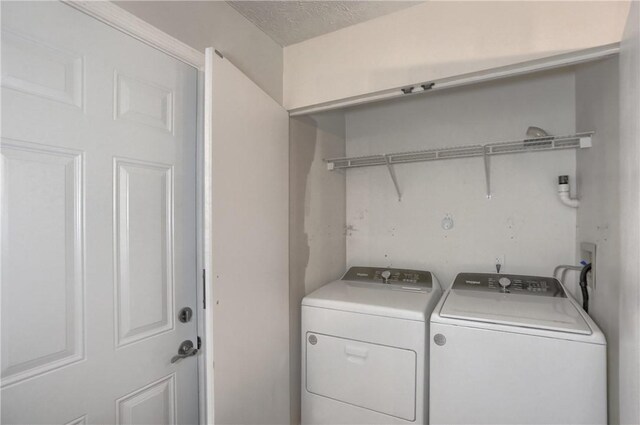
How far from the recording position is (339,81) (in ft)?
5.71

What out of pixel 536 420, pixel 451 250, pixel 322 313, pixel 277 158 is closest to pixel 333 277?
pixel 322 313

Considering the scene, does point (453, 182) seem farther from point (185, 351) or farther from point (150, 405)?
point (150, 405)

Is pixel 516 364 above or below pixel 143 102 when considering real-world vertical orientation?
below

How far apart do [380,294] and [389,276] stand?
1.08ft

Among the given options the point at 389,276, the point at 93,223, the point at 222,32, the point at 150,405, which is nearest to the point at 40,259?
the point at 93,223

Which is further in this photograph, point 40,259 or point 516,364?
point 516,364

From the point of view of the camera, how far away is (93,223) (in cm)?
108

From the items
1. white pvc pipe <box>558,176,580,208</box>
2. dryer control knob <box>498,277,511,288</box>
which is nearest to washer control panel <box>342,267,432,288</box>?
dryer control knob <box>498,277,511,288</box>

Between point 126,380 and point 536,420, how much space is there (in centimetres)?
174

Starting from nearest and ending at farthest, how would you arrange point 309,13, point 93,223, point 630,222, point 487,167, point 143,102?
point 630,222
point 93,223
point 143,102
point 309,13
point 487,167

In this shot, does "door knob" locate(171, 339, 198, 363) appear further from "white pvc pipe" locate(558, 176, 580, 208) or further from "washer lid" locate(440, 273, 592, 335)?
"white pvc pipe" locate(558, 176, 580, 208)

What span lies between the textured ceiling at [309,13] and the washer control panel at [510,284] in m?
1.68

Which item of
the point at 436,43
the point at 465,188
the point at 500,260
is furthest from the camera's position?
the point at 465,188

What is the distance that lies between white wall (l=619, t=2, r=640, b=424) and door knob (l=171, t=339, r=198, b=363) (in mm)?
1536
